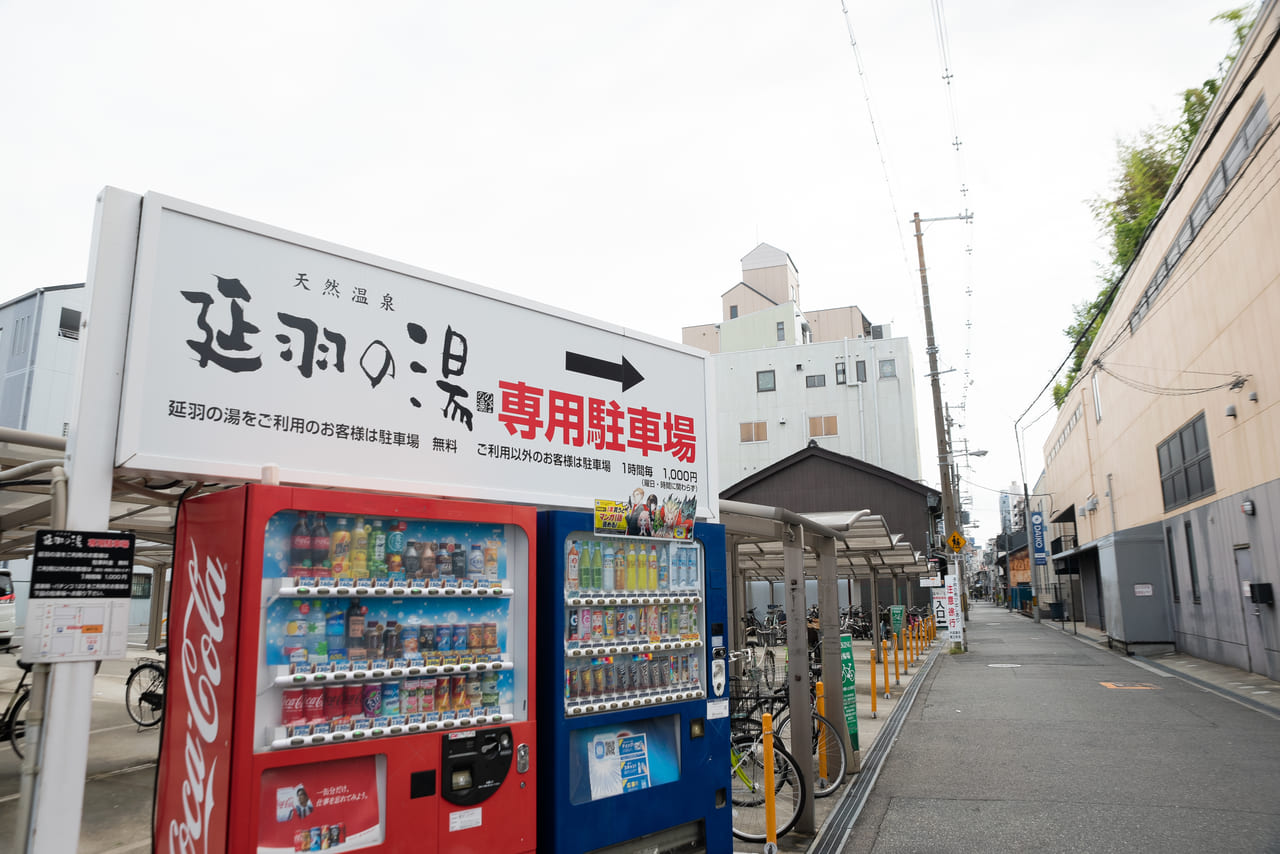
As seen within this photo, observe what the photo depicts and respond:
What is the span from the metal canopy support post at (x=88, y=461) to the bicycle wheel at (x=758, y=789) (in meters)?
5.02

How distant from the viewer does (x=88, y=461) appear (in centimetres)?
344

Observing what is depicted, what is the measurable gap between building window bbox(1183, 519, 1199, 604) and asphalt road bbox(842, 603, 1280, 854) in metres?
5.72

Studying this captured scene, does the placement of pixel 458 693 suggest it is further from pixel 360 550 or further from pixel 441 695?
pixel 360 550

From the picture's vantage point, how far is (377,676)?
3.80 meters

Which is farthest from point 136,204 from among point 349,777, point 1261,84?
point 1261,84

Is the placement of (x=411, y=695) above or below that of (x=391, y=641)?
below

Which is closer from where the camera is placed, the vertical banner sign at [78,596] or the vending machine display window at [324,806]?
the vertical banner sign at [78,596]

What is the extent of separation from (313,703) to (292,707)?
0.09 meters

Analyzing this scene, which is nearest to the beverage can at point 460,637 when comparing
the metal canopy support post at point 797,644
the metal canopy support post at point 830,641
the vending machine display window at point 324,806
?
the vending machine display window at point 324,806

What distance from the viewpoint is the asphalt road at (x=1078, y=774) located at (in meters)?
6.84

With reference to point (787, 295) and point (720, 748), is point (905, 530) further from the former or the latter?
point (720, 748)

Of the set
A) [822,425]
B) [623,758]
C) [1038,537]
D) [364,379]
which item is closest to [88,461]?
[364,379]

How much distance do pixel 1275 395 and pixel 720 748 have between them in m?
14.5

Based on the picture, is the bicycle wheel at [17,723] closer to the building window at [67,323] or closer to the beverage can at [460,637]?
the beverage can at [460,637]
